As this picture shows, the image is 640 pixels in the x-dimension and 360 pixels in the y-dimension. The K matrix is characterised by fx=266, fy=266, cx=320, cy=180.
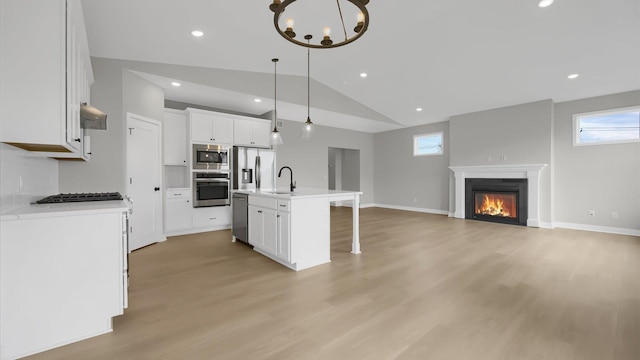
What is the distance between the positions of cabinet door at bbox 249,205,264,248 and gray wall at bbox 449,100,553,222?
18.5 ft

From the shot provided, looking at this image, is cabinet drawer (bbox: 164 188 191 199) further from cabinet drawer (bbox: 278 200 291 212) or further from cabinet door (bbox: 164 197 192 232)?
cabinet drawer (bbox: 278 200 291 212)

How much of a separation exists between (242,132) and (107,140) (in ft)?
8.09

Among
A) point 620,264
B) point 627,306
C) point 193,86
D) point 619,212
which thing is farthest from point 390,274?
point 619,212

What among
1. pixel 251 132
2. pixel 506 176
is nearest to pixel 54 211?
pixel 251 132

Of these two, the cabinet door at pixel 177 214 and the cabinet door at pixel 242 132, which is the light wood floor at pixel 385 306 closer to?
the cabinet door at pixel 177 214

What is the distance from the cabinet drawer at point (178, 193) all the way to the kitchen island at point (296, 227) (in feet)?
7.03

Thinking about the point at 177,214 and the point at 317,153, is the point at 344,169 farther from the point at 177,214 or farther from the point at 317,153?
the point at 177,214

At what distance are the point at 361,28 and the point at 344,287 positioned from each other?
2.38m

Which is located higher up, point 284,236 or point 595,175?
point 595,175

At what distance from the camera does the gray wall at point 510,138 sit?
5.66 m

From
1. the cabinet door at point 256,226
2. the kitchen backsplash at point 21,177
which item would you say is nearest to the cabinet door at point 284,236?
the cabinet door at point 256,226

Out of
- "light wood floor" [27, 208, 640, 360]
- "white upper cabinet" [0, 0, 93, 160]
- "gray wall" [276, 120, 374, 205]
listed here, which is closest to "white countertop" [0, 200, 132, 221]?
"white upper cabinet" [0, 0, 93, 160]

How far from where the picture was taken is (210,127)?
536cm

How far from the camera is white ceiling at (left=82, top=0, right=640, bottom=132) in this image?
10.7ft
